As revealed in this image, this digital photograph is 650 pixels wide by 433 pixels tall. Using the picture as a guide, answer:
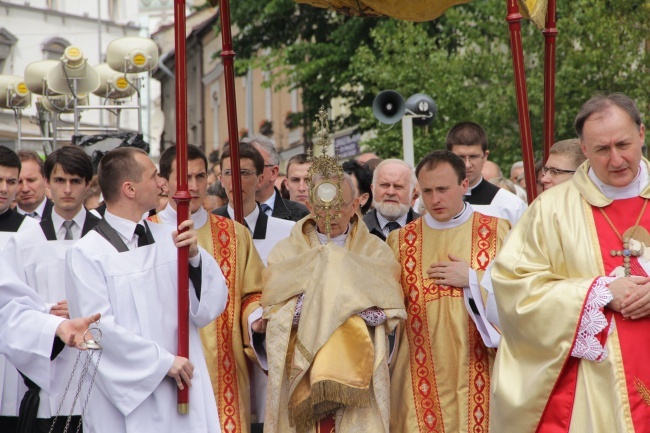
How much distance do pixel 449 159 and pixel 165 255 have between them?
164 cm

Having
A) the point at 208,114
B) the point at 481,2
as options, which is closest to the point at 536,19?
the point at 481,2

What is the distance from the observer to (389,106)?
37.0ft

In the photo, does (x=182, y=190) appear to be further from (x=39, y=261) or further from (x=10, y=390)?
(x=10, y=390)

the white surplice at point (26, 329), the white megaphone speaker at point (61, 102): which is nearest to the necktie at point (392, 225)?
the white surplice at point (26, 329)

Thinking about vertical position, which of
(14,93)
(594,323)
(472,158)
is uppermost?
(14,93)

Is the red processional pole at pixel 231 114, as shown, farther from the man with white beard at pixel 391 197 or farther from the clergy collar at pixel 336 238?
the man with white beard at pixel 391 197

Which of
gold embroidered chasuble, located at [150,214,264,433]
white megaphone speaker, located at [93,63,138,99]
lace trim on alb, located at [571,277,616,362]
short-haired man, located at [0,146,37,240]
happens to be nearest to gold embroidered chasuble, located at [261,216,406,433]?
gold embroidered chasuble, located at [150,214,264,433]

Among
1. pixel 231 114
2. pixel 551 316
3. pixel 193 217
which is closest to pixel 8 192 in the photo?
pixel 193 217

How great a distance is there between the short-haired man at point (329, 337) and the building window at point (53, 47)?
39.9 metres

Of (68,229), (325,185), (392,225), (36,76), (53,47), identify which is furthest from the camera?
(53,47)

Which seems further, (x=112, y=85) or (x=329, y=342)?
(x=112, y=85)

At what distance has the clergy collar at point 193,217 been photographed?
262 inches

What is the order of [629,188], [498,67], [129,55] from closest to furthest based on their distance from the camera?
[629,188] → [129,55] → [498,67]

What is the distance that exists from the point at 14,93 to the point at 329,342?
14.8 metres
